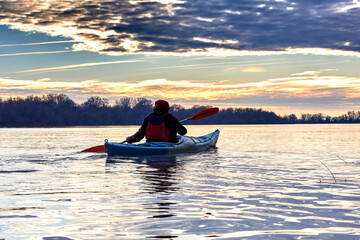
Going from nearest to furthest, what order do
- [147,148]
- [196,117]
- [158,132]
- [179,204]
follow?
[179,204] → [147,148] → [158,132] → [196,117]

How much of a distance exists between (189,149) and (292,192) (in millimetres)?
8560

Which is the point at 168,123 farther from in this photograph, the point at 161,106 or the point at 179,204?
the point at 179,204

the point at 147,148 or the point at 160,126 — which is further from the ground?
the point at 160,126

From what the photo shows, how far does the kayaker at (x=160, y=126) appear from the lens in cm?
1265

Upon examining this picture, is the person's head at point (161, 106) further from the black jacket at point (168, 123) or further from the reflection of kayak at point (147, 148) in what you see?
the reflection of kayak at point (147, 148)

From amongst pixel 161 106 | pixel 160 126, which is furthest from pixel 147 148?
pixel 161 106

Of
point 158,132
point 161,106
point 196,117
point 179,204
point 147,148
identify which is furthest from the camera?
point 196,117

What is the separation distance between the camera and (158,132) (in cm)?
1309

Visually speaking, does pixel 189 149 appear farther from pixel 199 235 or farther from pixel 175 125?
pixel 199 235

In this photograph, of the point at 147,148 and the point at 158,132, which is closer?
the point at 147,148

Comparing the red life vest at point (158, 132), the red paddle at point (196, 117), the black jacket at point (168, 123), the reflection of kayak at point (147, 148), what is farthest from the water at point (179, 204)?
the red paddle at point (196, 117)

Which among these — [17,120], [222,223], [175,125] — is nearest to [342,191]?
[222,223]

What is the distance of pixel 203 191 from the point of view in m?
6.52

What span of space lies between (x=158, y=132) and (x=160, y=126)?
0.30 m
